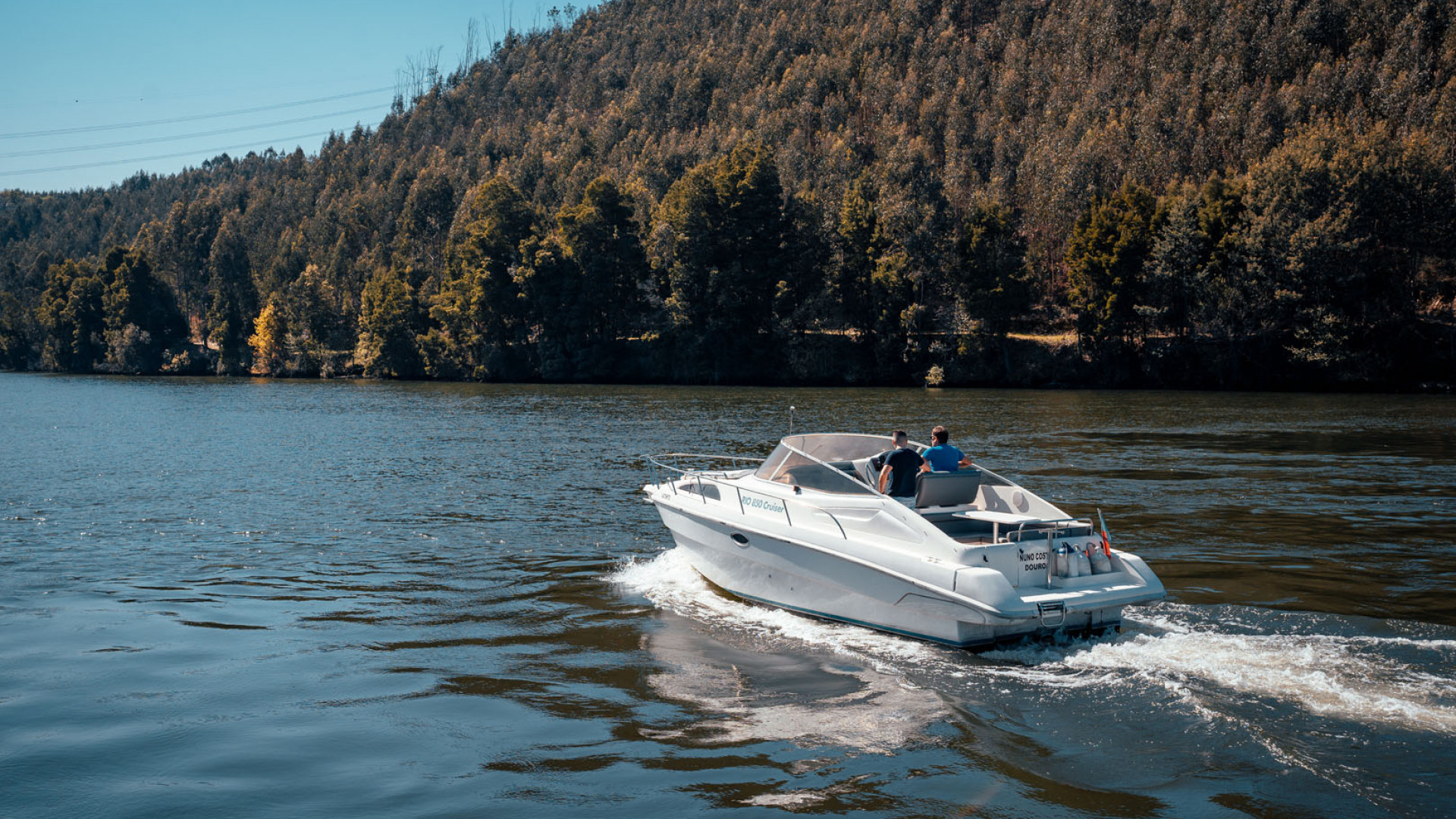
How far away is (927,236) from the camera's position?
70.3m

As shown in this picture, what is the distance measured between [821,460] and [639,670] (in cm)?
434

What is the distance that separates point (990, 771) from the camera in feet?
23.6

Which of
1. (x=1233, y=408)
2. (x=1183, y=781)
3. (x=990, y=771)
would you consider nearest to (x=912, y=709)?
(x=990, y=771)

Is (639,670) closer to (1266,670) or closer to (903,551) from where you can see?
(903,551)

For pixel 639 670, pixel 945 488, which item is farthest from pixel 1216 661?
pixel 639 670

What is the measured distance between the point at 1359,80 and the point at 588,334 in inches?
2543

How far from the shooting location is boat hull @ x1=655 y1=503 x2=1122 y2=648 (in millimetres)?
9797

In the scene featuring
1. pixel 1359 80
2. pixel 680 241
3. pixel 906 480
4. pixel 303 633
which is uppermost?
pixel 1359 80

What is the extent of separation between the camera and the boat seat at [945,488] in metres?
11.5

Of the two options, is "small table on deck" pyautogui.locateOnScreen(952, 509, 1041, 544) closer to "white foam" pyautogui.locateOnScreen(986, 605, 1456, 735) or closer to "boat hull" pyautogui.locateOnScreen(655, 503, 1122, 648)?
"boat hull" pyautogui.locateOnScreen(655, 503, 1122, 648)

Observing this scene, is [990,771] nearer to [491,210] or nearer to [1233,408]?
[1233,408]

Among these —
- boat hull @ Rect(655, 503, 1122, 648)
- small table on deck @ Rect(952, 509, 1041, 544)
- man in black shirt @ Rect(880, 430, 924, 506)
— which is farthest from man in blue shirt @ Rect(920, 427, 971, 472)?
boat hull @ Rect(655, 503, 1122, 648)

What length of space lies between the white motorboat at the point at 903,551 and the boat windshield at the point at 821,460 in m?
0.02

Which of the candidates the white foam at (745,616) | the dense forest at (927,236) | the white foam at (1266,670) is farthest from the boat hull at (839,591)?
the dense forest at (927,236)
